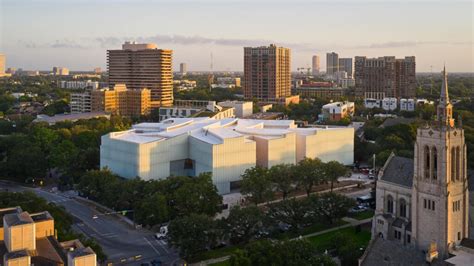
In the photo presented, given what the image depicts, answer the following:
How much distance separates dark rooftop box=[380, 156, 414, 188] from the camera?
46131mm

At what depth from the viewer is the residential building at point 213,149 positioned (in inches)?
2852

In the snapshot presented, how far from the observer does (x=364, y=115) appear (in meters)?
155

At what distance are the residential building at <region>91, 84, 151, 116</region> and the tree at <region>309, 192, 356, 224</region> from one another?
10503 centimetres

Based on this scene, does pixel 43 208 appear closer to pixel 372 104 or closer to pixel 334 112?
pixel 334 112

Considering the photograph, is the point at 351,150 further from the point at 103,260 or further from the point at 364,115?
the point at 364,115

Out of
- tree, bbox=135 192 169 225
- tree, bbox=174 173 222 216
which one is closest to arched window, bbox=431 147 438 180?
tree, bbox=174 173 222 216

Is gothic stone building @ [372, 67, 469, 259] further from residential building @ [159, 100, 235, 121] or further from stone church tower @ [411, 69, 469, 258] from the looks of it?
residential building @ [159, 100, 235, 121]

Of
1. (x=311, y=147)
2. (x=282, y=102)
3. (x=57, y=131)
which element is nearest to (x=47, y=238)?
(x=311, y=147)

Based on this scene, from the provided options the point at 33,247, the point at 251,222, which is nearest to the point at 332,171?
the point at 251,222

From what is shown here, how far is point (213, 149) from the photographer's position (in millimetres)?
71562

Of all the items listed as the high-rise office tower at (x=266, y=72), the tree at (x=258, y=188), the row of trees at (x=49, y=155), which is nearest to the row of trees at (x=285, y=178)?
the tree at (x=258, y=188)

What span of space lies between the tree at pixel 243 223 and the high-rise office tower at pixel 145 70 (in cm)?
11887

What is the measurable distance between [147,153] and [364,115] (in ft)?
317

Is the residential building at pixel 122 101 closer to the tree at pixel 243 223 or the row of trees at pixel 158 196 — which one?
the row of trees at pixel 158 196
